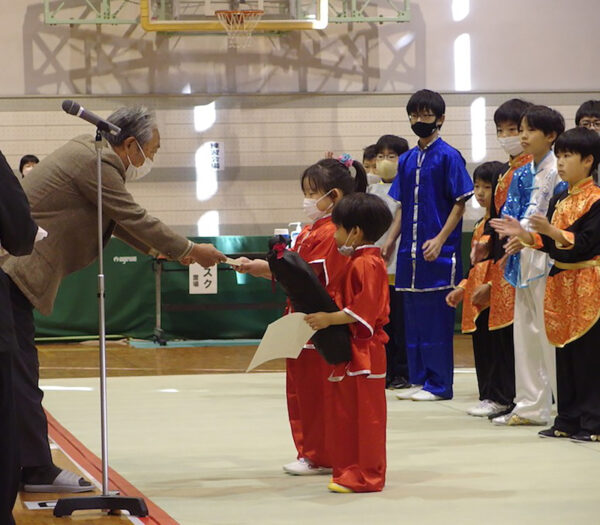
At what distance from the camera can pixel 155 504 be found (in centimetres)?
383

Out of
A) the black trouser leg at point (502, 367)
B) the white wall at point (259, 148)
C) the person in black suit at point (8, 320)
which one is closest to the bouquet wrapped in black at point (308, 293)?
the person in black suit at point (8, 320)

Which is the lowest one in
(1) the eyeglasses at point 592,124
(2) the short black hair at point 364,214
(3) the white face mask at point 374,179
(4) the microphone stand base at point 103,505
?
(4) the microphone stand base at point 103,505

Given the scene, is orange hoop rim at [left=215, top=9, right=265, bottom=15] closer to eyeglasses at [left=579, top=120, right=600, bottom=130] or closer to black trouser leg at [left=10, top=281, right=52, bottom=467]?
eyeglasses at [left=579, top=120, right=600, bottom=130]

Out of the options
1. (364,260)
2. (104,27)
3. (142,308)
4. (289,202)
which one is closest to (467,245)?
(289,202)

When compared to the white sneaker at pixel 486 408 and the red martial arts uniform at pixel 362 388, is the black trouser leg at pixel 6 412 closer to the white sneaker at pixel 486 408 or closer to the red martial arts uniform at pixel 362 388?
the red martial arts uniform at pixel 362 388

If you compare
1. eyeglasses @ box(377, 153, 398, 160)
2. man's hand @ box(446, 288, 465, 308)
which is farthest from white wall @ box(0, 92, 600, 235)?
man's hand @ box(446, 288, 465, 308)

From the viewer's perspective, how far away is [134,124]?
4082 mm

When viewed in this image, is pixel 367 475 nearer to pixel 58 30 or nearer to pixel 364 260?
pixel 364 260

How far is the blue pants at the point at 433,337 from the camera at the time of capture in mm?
6484

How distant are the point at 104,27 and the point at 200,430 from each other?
6754 millimetres

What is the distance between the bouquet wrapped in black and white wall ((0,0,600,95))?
25.3 feet

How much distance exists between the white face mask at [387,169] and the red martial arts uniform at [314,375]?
120 inches

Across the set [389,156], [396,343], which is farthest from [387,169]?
[396,343]

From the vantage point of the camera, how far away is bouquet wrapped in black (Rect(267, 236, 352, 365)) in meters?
3.83
